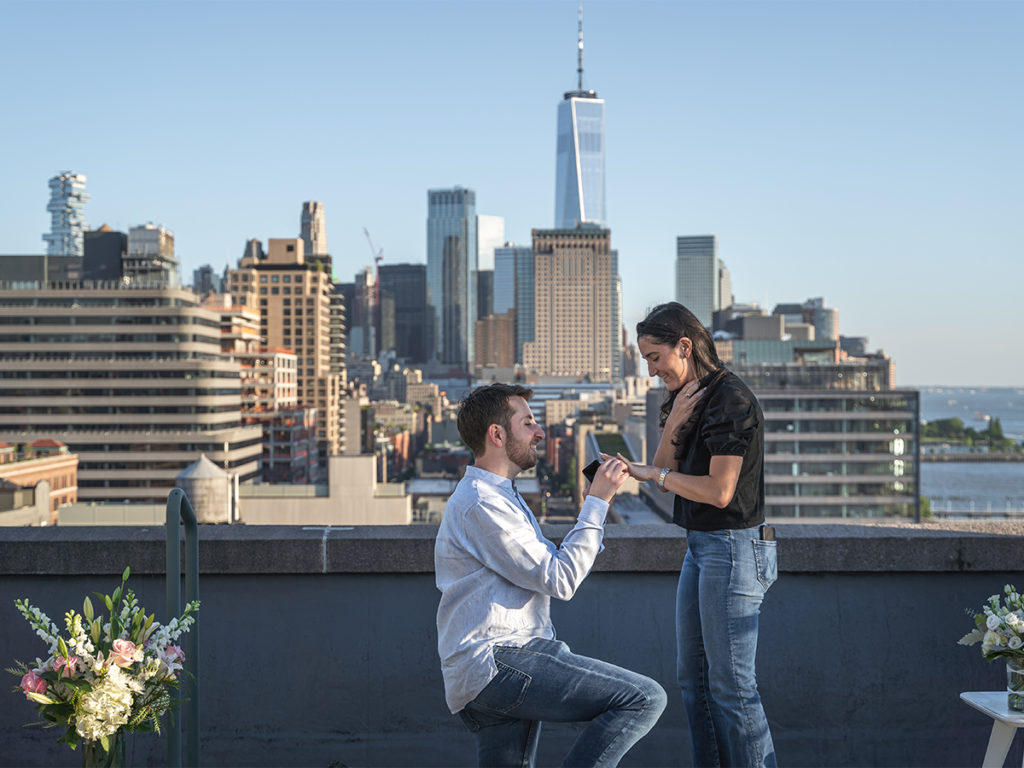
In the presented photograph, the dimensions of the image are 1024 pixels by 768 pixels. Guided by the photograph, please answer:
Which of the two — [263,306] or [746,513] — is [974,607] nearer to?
[746,513]

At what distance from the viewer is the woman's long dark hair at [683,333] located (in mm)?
3557

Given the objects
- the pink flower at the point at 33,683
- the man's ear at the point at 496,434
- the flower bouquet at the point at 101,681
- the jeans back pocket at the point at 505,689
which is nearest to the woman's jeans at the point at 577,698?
the jeans back pocket at the point at 505,689

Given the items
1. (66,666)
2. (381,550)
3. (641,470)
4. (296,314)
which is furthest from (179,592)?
(296,314)

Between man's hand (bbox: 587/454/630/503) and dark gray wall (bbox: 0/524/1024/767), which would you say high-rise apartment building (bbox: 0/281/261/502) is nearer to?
dark gray wall (bbox: 0/524/1024/767)

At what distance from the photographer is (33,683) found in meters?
2.75

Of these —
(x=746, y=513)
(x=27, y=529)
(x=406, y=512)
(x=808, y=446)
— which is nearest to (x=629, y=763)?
(x=746, y=513)

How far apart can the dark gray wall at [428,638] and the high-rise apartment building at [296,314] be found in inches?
5909

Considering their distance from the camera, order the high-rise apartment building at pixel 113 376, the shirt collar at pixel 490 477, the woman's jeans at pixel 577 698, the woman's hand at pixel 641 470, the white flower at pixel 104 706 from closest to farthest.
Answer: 1. the white flower at pixel 104 706
2. the woman's jeans at pixel 577 698
3. the shirt collar at pixel 490 477
4. the woman's hand at pixel 641 470
5. the high-rise apartment building at pixel 113 376

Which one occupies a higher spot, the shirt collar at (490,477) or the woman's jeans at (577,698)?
the shirt collar at (490,477)

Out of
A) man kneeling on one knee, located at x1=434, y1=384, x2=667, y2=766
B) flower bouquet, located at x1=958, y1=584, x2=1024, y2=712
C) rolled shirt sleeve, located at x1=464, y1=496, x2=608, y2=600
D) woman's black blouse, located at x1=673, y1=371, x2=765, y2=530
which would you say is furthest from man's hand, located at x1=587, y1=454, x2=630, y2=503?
flower bouquet, located at x1=958, y1=584, x2=1024, y2=712

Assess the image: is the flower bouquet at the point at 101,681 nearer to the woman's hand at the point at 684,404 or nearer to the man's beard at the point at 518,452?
the man's beard at the point at 518,452

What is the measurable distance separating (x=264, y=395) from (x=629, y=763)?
131 m

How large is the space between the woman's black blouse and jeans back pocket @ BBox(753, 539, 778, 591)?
84 millimetres

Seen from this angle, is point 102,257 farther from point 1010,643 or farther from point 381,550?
point 1010,643
